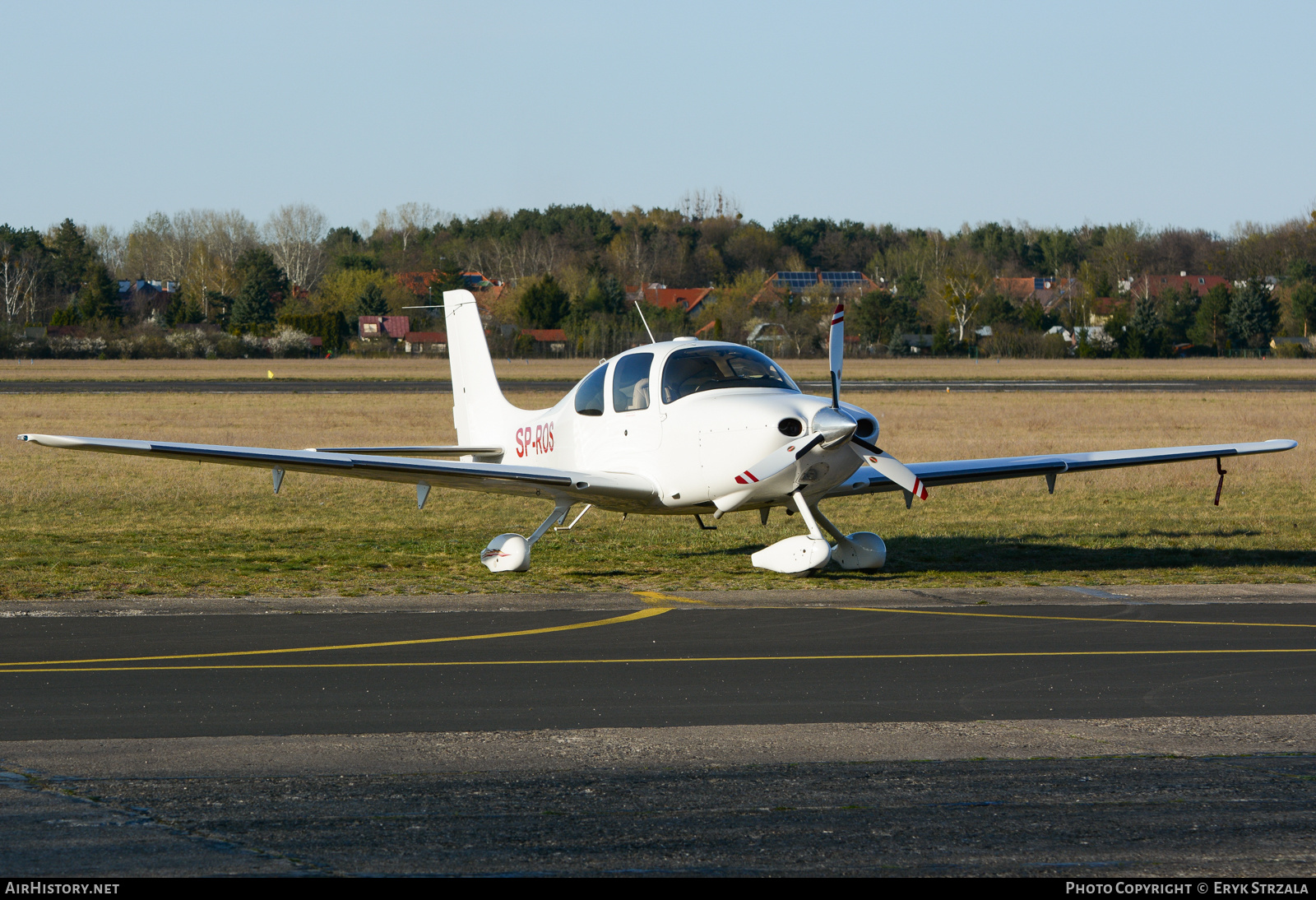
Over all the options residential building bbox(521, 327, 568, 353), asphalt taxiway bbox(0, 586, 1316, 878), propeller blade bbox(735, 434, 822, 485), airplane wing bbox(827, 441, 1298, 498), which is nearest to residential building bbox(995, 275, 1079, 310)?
residential building bbox(521, 327, 568, 353)

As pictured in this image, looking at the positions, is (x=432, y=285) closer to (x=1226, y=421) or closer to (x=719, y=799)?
(x=1226, y=421)

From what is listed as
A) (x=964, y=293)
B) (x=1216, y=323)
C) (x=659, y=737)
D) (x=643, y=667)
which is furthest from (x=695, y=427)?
(x=1216, y=323)

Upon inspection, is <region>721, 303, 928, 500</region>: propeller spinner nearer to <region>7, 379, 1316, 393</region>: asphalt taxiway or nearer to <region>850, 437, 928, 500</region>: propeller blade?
<region>850, 437, 928, 500</region>: propeller blade

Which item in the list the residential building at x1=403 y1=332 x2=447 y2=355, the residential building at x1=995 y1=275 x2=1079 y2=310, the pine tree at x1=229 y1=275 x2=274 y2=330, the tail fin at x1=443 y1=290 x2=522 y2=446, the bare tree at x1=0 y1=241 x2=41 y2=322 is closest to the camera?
the tail fin at x1=443 y1=290 x2=522 y2=446

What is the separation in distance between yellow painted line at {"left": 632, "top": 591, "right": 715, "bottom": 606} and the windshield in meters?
2.08

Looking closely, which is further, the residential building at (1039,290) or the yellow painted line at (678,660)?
the residential building at (1039,290)

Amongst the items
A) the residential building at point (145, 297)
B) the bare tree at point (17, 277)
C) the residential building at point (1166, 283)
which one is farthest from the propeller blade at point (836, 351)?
the residential building at point (1166, 283)

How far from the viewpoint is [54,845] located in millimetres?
5238

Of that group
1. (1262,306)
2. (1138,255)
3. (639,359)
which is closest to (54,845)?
(639,359)

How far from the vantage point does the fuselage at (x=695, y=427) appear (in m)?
12.8

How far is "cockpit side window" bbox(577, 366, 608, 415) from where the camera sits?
14.6 metres

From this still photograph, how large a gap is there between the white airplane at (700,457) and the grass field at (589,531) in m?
0.91

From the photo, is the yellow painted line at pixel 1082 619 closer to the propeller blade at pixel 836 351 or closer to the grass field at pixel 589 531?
the grass field at pixel 589 531

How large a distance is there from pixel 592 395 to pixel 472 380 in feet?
12.5
